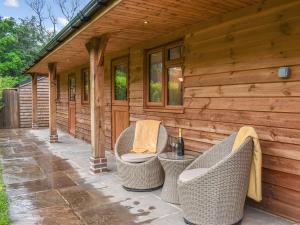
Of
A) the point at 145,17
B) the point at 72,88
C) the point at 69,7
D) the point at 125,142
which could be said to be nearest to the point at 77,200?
the point at 125,142

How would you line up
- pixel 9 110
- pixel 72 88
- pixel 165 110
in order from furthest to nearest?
pixel 9 110 < pixel 72 88 < pixel 165 110

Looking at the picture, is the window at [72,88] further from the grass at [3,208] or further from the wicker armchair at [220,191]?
the wicker armchair at [220,191]

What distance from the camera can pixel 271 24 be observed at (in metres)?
3.05

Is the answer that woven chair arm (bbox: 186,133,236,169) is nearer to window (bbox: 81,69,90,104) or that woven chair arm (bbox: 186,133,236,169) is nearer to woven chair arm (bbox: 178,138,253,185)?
woven chair arm (bbox: 178,138,253,185)

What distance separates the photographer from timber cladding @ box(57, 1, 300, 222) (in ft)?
9.46

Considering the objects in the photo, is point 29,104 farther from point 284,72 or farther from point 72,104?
point 284,72

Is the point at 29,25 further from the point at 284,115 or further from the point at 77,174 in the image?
the point at 284,115

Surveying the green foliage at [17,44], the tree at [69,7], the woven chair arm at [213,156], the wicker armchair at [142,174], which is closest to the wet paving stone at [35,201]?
the wicker armchair at [142,174]

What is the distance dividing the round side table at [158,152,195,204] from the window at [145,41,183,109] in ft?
3.85

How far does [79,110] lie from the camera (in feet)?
29.6

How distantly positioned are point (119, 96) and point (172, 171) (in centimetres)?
330

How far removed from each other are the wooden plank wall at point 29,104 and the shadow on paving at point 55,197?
736cm

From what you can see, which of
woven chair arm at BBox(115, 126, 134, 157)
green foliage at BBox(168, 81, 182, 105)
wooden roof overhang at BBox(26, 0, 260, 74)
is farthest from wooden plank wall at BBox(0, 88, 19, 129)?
green foliage at BBox(168, 81, 182, 105)

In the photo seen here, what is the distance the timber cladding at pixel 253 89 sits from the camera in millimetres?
2885
